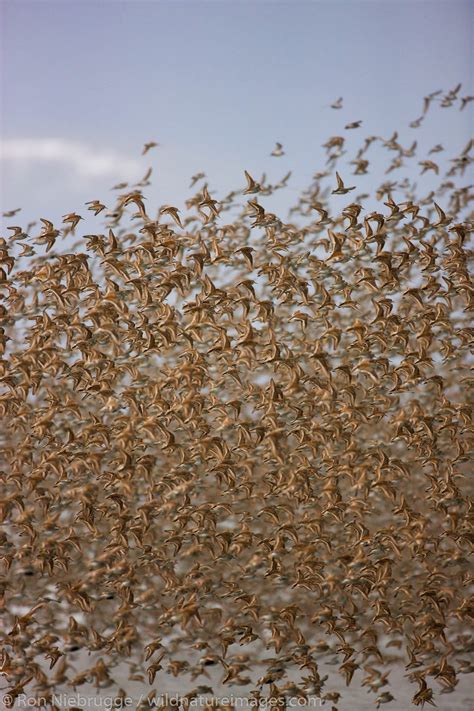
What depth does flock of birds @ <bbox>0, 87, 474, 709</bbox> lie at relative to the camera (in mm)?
4539

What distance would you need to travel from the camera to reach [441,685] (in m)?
4.58

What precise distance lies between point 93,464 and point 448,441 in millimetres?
2170

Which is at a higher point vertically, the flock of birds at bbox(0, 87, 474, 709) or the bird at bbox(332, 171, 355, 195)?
the bird at bbox(332, 171, 355, 195)

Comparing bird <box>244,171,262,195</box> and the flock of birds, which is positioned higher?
bird <box>244,171,262,195</box>

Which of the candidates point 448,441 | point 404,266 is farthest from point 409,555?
point 404,266

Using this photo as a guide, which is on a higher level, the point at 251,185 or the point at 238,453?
the point at 251,185

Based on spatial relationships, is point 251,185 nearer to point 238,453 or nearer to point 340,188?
point 340,188

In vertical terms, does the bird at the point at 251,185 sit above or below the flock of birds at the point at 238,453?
above

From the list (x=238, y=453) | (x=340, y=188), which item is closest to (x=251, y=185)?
(x=340, y=188)

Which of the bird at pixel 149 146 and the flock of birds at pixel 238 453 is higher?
the bird at pixel 149 146

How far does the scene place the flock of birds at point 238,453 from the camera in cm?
454

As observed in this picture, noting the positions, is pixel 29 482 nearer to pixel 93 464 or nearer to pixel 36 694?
pixel 93 464

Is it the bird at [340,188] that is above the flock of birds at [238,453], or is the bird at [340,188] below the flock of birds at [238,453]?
above

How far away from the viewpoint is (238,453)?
4680 millimetres
